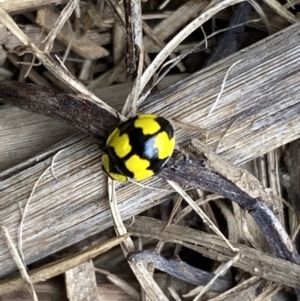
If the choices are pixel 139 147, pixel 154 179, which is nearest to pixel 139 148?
pixel 139 147

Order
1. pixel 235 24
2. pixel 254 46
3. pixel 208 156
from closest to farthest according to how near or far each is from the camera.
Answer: pixel 208 156 → pixel 254 46 → pixel 235 24

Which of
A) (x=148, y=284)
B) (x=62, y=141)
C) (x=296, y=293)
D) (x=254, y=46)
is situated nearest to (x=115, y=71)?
(x=62, y=141)

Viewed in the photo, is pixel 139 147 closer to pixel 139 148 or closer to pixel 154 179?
pixel 139 148

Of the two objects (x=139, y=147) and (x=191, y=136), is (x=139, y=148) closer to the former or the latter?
(x=139, y=147)

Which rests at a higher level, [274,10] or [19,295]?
[274,10]

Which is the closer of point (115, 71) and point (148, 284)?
point (148, 284)


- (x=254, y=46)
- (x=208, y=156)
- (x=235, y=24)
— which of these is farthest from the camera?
(x=235, y=24)

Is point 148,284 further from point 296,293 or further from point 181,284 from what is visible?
point 296,293
